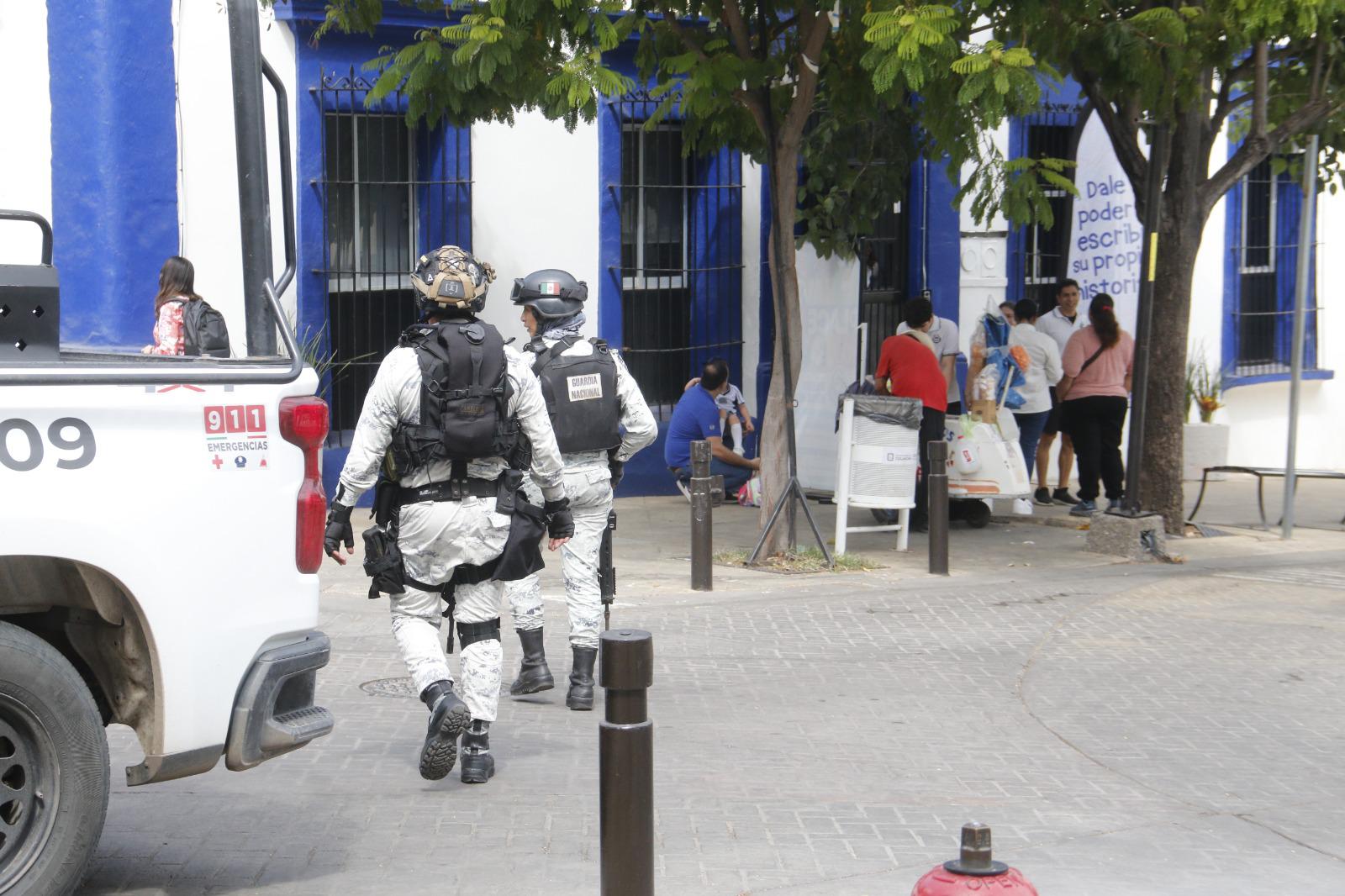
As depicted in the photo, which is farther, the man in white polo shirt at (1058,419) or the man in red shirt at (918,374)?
the man in white polo shirt at (1058,419)

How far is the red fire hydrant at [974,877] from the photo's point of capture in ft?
10.6

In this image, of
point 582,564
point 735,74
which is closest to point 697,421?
point 735,74

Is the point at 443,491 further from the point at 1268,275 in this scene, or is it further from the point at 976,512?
the point at 1268,275

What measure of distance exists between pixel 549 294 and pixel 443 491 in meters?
1.61

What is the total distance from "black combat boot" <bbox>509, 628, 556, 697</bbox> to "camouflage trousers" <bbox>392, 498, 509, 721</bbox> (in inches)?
51.4

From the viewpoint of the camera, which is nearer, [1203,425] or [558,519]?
[558,519]

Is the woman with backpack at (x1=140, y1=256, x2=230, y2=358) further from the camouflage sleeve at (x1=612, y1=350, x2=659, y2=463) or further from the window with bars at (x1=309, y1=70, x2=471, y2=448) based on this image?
the window with bars at (x1=309, y1=70, x2=471, y2=448)

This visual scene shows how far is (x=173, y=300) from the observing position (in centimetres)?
922

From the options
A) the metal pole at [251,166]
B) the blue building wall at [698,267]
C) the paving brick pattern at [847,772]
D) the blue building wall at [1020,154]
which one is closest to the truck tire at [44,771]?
the paving brick pattern at [847,772]

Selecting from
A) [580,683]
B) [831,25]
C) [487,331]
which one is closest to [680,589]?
[580,683]

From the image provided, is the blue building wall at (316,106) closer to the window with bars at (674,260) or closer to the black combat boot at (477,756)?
the window with bars at (674,260)

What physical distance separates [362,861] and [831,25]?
7110 mm

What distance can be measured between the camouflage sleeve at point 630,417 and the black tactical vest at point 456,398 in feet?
4.50

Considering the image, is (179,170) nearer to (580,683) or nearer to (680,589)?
(680,589)
